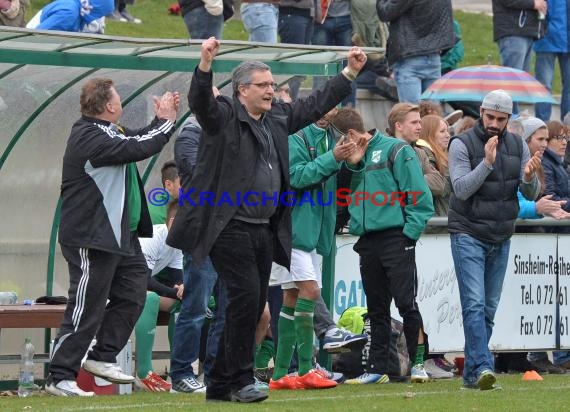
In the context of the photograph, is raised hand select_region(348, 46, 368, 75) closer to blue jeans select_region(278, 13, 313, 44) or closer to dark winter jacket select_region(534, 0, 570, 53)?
blue jeans select_region(278, 13, 313, 44)

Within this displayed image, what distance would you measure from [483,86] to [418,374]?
548 cm

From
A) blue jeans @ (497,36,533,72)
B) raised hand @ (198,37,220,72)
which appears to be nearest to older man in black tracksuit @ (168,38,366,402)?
raised hand @ (198,37,220,72)

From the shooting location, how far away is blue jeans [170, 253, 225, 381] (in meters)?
11.5

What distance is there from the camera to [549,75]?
63.8 ft

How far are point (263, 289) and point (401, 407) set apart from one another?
1.23 meters

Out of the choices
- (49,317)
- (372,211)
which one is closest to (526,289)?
(372,211)

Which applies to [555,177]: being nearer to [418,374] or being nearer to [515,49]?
[418,374]

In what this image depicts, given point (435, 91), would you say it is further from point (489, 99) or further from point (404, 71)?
point (489, 99)

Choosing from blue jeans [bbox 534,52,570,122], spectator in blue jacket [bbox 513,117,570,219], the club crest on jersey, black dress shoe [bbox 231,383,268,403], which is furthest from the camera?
blue jeans [bbox 534,52,570,122]

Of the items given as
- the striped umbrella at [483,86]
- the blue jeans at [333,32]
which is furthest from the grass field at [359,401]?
the blue jeans at [333,32]

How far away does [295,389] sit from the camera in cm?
1155

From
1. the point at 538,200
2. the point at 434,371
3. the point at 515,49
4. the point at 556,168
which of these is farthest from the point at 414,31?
the point at 434,371

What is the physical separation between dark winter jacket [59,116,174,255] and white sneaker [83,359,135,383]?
848 millimetres

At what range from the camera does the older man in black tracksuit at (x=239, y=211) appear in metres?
9.69
